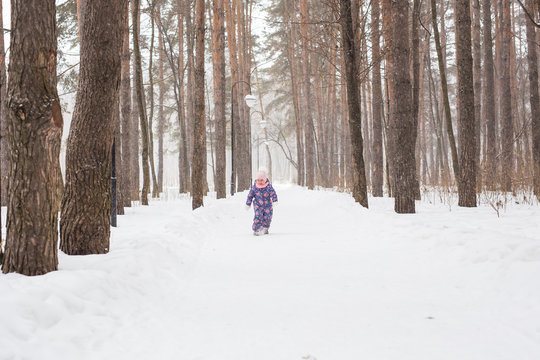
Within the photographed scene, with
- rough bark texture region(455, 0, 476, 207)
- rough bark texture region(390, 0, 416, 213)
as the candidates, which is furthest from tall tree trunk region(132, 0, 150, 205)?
rough bark texture region(455, 0, 476, 207)

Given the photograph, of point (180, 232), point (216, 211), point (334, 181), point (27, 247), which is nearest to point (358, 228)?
point (180, 232)

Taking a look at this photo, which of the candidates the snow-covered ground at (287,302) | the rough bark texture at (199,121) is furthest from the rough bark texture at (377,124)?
the snow-covered ground at (287,302)

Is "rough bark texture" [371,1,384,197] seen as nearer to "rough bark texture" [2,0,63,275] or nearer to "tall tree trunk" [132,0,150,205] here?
"tall tree trunk" [132,0,150,205]

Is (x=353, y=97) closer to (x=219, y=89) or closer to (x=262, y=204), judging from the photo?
(x=262, y=204)

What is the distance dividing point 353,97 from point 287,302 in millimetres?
8487

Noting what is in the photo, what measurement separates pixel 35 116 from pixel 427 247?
506 centimetres

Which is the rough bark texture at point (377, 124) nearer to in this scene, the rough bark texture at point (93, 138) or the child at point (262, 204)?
the child at point (262, 204)

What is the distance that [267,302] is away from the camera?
3.61m

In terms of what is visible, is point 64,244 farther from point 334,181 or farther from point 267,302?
point 334,181

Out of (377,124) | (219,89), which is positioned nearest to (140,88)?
(219,89)

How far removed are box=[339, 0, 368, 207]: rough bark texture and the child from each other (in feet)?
11.1

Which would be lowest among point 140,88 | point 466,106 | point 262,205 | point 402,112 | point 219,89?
point 262,205

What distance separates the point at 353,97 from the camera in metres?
11.0

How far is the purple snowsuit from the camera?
826 cm
